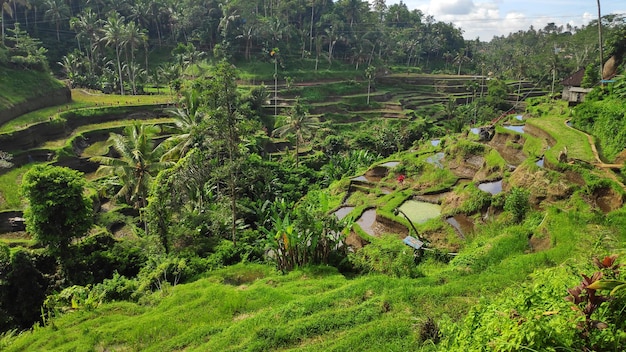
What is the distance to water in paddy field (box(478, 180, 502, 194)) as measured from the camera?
22166mm

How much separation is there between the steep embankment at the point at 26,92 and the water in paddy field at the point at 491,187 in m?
36.8

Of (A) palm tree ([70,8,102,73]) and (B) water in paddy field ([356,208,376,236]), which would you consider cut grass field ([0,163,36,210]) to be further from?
(A) palm tree ([70,8,102,73])

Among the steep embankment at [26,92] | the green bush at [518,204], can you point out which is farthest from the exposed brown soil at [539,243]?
the steep embankment at [26,92]

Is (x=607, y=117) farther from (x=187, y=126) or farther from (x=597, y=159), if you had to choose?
(x=187, y=126)

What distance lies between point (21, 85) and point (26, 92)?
0.91 metres

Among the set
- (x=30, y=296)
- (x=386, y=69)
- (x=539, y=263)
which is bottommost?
(x=30, y=296)

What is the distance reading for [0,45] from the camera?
3875cm

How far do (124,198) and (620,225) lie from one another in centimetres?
2731

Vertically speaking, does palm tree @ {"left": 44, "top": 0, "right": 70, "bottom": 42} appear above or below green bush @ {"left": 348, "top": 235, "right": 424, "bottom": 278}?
above

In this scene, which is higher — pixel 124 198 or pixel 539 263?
pixel 539 263

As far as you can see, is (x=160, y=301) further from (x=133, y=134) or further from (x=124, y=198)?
(x=124, y=198)

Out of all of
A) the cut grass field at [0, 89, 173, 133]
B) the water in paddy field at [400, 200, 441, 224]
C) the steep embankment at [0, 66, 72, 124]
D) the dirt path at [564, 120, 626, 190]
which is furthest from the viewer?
the steep embankment at [0, 66, 72, 124]

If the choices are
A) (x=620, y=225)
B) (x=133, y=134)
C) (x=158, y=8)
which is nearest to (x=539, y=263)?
(x=620, y=225)

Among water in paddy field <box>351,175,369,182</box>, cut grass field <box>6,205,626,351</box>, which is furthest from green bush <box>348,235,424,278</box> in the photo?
water in paddy field <box>351,175,369,182</box>
